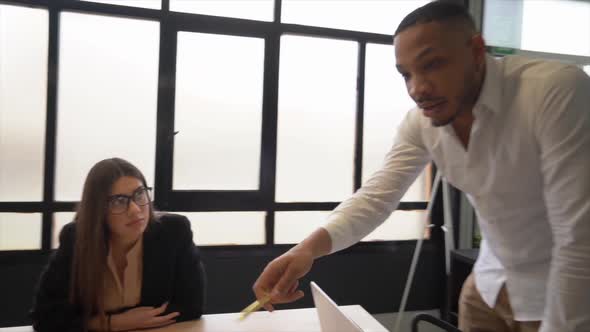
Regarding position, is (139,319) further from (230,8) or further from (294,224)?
(230,8)

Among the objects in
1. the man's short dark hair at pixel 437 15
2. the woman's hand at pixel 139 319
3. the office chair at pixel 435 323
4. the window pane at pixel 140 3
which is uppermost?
the window pane at pixel 140 3

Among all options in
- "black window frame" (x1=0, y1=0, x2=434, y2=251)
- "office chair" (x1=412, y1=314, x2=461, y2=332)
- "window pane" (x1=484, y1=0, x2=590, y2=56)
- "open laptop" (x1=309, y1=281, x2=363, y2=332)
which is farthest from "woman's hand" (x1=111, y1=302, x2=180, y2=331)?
"window pane" (x1=484, y1=0, x2=590, y2=56)

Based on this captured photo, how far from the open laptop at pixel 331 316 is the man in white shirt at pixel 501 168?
0.30 feet

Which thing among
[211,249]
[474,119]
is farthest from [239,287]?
[474,119]

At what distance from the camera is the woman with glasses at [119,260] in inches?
56.7

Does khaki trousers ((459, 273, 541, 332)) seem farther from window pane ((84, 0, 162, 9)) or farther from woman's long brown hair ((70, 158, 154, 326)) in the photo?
window pane ((84, 0, 162, 9))

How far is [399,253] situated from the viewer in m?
3.12

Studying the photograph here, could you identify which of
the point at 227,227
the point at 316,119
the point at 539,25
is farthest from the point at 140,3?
the point at 539,25

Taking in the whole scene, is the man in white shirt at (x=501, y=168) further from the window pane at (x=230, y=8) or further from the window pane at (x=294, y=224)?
the window pane at (x=230, y=8)

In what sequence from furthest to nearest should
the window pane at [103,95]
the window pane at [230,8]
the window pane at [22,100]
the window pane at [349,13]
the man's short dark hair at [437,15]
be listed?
1. the window pane at [349,13]
2. the window pane at [230,8]
3. the window pane at [103,95]
4. the window pane at [22,100]
5. the man's short dark hair at [437,15]

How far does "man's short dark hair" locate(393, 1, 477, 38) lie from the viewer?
3.16 feet

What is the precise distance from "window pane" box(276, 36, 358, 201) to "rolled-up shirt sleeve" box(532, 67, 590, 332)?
2114mm

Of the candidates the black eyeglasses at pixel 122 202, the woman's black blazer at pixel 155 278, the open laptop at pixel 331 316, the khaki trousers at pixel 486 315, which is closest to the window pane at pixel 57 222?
the woman's black blazer at pixel 155 278

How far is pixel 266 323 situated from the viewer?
130cm
